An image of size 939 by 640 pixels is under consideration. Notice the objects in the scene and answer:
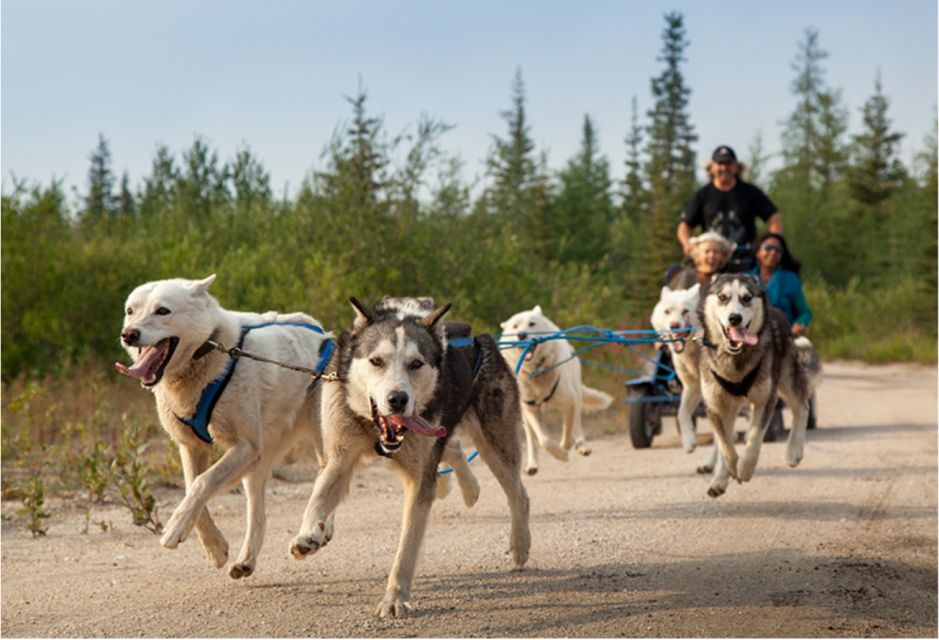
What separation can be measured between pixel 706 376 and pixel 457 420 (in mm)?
2567

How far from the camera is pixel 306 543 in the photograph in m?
4.32

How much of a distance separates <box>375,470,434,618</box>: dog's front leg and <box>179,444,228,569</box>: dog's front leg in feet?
2.91

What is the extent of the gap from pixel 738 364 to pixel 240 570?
3.57 m

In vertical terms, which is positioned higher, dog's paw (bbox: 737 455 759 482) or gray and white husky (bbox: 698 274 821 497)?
gray and white husky (bbox: 698 274 821 497)

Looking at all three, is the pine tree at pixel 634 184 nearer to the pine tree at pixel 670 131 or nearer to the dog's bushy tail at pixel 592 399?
the pine tree at pixel 670 131

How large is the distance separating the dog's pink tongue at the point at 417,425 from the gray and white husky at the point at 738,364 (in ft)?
9.20

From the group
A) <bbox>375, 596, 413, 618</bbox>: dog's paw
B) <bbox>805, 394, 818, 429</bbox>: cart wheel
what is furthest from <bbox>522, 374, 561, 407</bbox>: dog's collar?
<bbox>375, 596, 413, 618</bbox>: dog's paw

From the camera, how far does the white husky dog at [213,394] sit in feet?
15.8

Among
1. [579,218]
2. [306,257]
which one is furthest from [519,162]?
[306,257]

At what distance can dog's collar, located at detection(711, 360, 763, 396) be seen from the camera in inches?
276

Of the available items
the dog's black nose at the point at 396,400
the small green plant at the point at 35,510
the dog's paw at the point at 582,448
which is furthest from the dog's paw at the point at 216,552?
the dog's paw at the point at 582,448

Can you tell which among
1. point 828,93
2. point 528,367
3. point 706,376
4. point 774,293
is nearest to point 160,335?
point 706,376

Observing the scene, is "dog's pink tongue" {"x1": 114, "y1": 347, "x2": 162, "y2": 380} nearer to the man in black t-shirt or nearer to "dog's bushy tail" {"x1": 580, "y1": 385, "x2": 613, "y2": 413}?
the man in black t-shirt

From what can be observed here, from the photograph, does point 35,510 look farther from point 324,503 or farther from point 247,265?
point 247,265
